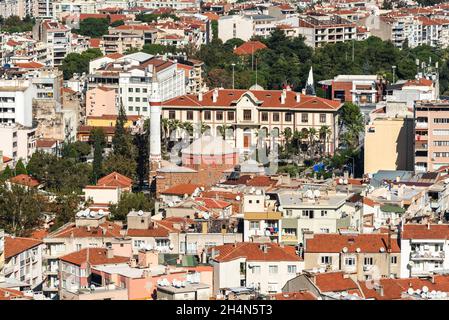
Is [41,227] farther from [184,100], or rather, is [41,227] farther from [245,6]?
[245,6]

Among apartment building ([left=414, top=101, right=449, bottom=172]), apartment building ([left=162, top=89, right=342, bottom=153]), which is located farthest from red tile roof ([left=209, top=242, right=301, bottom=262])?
apartment building ([left=162, top=89, right=342, bottom=153])

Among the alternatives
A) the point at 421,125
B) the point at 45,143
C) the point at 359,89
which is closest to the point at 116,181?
the point at 421,125

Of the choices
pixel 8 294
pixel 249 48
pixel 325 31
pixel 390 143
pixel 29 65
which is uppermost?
pixel 325 31

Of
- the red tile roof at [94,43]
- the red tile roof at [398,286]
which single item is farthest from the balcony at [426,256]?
the red tile roof at [94,43]

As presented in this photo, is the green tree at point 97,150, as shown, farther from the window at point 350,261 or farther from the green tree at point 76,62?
the window at point 350,261

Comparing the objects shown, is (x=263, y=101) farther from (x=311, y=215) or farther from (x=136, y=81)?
(x=311, y=215)
